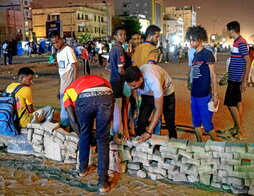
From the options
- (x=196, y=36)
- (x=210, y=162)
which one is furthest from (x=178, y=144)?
(x=196, y=36)

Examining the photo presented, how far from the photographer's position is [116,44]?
196 inches

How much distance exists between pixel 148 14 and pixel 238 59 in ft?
312

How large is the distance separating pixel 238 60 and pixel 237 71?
179mm

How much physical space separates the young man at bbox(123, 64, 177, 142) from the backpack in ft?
5.67

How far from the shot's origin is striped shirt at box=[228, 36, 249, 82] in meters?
4.96

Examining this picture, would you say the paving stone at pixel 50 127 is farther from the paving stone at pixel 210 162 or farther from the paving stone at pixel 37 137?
the paving stone at pixel 210 162

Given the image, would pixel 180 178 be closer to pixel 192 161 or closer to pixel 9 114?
pixel 192 161

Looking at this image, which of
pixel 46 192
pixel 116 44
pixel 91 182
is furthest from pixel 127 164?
pixel 116 44

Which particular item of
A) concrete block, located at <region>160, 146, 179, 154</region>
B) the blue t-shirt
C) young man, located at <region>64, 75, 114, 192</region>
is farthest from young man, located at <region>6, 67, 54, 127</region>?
the blue t-shirt

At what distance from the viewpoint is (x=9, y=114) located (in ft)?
15.4

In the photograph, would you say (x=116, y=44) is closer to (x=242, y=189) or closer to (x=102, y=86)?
(x=102, y=86)

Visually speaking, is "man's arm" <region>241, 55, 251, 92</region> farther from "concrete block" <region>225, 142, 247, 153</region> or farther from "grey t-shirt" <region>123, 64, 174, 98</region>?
"concrete block" <region>225, 142, 247, 153</region>

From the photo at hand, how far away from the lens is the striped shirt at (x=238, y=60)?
496 cm

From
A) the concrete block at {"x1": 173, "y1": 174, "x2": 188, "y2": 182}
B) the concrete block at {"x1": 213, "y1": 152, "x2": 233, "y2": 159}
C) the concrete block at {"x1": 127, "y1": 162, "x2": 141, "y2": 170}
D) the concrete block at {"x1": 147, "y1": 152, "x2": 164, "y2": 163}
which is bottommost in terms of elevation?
the concrete block at {"x1": 173, "y1": 174, "x2": 188, "y2": 182}
